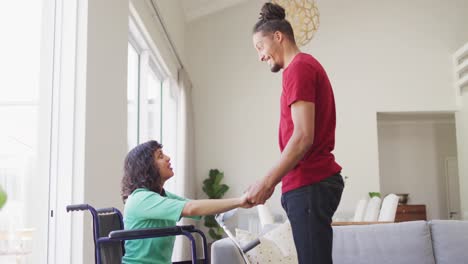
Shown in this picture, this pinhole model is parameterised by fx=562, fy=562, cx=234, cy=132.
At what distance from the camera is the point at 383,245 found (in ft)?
11.2

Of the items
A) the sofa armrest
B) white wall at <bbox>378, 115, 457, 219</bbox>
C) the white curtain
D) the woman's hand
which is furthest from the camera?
white wall at <bbox>378, 115, 457, 219</bbox>

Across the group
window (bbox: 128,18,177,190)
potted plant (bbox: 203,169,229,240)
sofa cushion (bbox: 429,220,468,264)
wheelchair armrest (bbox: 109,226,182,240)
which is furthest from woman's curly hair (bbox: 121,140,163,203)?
Result: potted plant (bbox: 203,169,229,240)

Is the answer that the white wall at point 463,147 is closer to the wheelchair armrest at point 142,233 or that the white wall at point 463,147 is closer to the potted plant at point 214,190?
the potted plant at point 214,190

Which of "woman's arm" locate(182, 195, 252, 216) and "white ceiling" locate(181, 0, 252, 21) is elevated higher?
"white ceiling" locate(181, 0, 252, 21)

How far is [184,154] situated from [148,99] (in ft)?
3.23

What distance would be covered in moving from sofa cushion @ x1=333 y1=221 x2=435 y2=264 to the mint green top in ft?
5.40

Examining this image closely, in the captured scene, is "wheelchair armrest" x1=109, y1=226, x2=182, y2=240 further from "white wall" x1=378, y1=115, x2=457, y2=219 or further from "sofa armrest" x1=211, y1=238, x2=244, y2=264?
"white wall" x1=378, y1=115, x2=457, y2=219

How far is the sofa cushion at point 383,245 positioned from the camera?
339 centimetres

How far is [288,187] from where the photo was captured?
1.66 meters

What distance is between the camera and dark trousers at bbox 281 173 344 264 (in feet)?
5.14

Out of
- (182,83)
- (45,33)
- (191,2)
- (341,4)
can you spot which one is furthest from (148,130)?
(341,4)

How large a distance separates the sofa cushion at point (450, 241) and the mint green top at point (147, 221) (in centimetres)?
207

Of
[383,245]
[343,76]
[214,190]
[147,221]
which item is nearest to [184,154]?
[214,190]

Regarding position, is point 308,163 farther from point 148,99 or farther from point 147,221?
point 148,99
